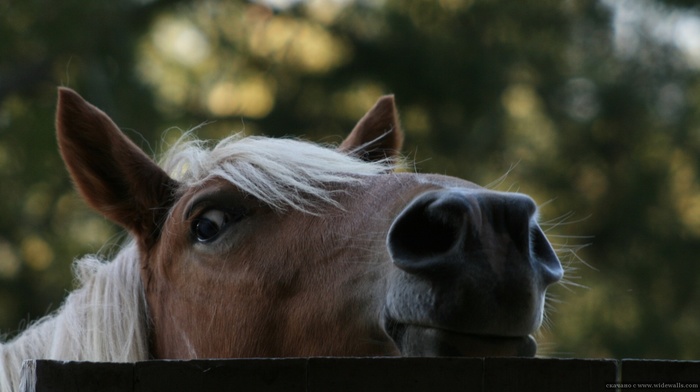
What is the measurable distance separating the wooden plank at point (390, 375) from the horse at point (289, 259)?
0.41 meters

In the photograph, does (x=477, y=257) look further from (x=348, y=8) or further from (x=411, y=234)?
(x=348, y=8)

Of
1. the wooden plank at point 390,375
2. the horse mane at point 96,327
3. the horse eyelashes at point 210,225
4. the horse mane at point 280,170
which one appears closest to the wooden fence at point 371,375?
the wooden plank at point 390,375

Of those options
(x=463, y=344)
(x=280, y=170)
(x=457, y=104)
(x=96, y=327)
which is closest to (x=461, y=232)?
(x=463, y=344)

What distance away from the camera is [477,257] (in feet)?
5.89

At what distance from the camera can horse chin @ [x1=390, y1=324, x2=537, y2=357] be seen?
5.95ft

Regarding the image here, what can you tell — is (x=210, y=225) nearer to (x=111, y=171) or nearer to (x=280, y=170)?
→ (x=280, y=170)

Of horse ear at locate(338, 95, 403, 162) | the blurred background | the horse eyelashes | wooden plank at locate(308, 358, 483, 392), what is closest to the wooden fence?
wooden plank at locate(308, 358, 483, 392)

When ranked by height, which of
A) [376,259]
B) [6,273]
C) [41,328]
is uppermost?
[376,259]

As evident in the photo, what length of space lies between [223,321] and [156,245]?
55 cm

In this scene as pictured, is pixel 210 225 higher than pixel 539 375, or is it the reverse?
pixel 539 375

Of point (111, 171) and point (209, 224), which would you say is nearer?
point (209, 224)

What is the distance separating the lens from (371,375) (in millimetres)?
1379

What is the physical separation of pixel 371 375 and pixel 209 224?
54.3 inches

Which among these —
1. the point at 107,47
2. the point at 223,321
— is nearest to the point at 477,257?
the point at 223,321
